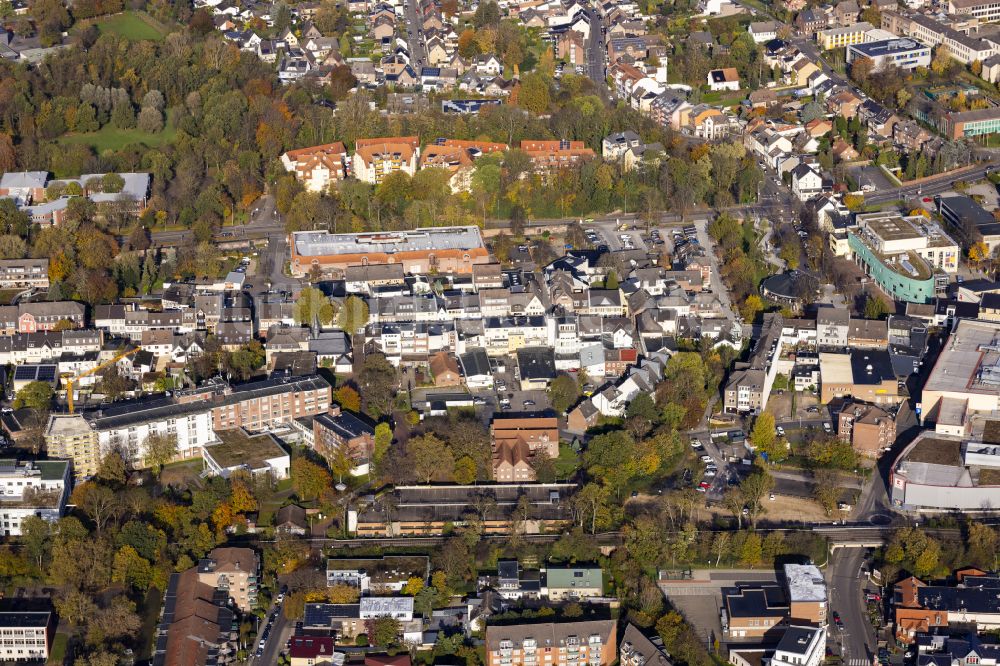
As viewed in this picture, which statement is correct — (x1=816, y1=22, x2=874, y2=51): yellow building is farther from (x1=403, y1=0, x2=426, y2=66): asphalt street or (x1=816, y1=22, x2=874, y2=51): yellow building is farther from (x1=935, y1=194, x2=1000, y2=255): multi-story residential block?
(x1=403, y1=0, x2=426, y2=66): asphalt street

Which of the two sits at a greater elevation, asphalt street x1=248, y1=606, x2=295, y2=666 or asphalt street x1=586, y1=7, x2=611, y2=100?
asphalt street x1=586, y1=7, x2=611, y2=100

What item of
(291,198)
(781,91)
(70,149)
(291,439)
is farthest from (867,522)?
(70,149)

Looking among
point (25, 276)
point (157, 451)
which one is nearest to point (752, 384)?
point (157, 451)

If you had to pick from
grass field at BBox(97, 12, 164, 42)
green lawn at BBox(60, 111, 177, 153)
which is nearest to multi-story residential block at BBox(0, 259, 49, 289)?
green lawn at BBox(60, 111, 177, 153)

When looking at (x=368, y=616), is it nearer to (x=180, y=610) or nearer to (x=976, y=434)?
(x=180, y=610)

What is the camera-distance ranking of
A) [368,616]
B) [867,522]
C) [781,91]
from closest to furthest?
[368,616] < [867,522] < [781,91]

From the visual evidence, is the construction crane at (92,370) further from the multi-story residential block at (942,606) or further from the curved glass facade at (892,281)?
the curved glass facade at (892,281)
